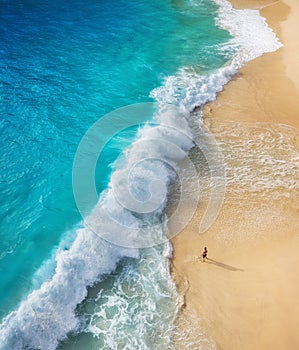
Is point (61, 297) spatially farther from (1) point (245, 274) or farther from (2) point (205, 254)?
(1) point (245, 274)

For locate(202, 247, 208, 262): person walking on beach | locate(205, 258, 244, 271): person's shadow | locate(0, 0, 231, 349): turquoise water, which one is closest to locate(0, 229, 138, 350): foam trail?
locate(0, 0, 231, 349): turquoise water

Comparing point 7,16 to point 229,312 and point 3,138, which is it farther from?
point 229,312

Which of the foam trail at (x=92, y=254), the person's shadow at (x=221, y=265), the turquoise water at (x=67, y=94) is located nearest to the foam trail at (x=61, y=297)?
the foam trail at (x=92, y=254)

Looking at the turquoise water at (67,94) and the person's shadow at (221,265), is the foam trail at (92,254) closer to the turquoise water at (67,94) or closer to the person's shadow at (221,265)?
the turquoise water at (67,94)

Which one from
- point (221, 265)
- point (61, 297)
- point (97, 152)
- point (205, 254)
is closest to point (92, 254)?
point (61, 297)

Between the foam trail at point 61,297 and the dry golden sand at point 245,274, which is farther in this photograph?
the dry golden sand at point 245,274

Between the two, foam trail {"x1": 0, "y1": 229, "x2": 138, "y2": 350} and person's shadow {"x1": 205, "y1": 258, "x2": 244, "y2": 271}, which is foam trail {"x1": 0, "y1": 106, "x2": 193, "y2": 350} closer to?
foam trail {"x1": 0, "y1": 229, "x2": 138, "y2": 350}

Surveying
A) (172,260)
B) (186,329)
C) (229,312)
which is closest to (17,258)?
(172,260)
